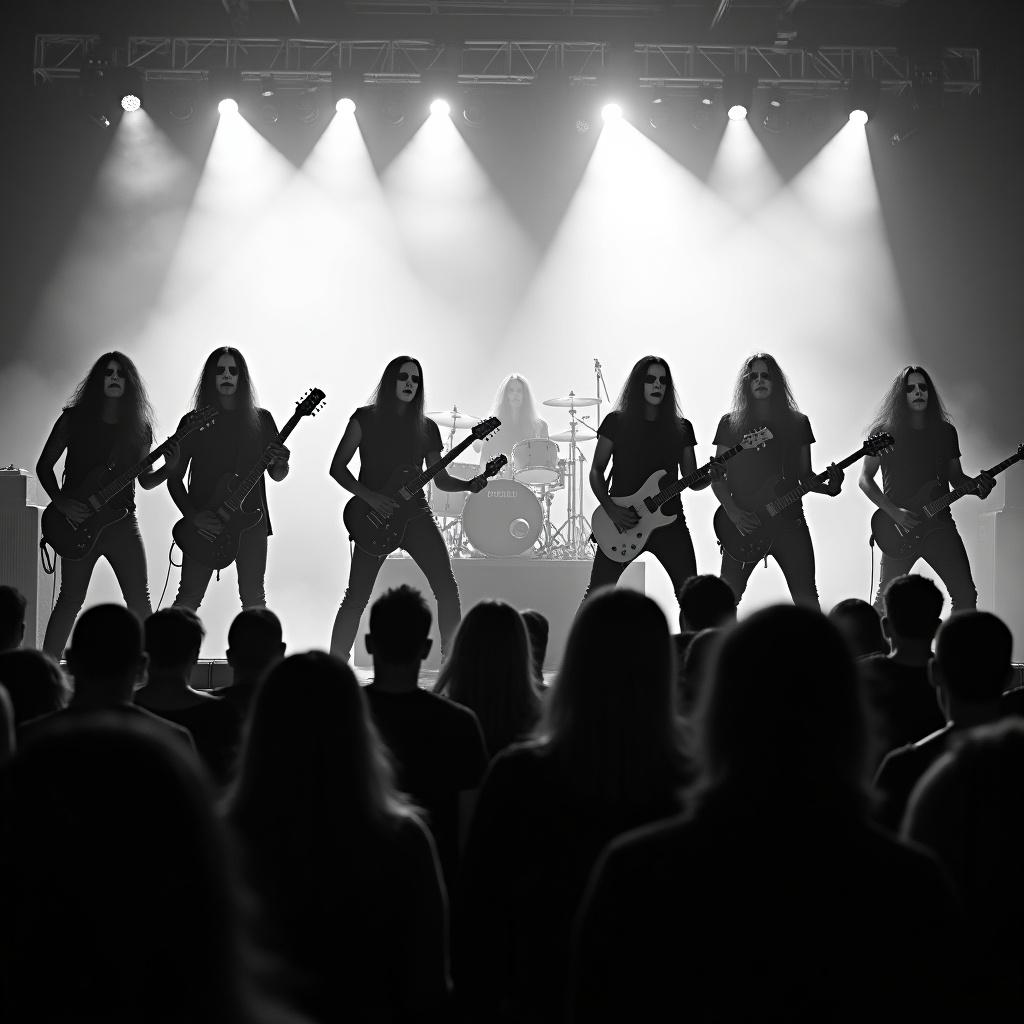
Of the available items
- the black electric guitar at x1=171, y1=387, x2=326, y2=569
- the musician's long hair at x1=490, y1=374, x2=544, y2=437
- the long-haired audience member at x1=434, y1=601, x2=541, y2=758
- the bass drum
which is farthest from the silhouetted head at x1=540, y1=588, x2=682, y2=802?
the musician's long hair at x1=490, y1=374, x2=544, y2=437

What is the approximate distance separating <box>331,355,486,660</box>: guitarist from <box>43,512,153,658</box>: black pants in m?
1.02

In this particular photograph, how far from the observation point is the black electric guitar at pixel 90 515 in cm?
614

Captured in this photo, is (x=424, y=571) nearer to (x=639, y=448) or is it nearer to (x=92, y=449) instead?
(x=639, y=448)

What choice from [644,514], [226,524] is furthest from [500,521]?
[226,524]

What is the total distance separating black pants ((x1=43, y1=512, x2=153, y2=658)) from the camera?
242 inches

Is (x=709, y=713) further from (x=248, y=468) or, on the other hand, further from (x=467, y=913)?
(x=248, y=468)

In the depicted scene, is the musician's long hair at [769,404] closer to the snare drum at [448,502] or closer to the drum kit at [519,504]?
the drum kit at [519,504]

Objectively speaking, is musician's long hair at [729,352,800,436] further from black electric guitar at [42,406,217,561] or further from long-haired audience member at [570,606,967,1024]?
long-haired audience member at [570,606,967,1024]

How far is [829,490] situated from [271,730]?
5.19 meters

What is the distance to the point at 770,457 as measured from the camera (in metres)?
6.73

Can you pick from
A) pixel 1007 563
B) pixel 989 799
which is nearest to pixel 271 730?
Result: pixel 989 799

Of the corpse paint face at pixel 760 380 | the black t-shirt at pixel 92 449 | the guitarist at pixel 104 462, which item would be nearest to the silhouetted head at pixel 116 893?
the guitarist at pixel 104 462

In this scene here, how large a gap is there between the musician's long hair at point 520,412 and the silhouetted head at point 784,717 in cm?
990

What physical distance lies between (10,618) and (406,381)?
315cm
